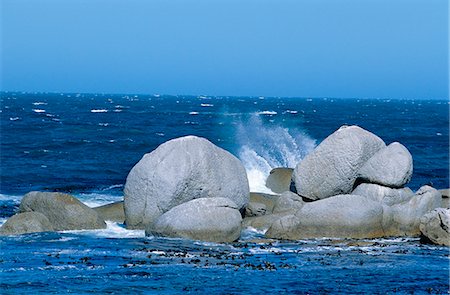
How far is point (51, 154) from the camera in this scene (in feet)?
169

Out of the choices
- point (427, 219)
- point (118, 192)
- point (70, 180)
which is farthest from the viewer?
point (70, 180)

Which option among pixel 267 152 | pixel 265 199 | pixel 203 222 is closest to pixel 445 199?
pixel 265 199

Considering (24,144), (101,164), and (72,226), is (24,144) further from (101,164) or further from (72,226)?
(72,226)

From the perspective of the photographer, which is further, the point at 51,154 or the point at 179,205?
the point at 51,154

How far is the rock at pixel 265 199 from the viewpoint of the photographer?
28938 mm

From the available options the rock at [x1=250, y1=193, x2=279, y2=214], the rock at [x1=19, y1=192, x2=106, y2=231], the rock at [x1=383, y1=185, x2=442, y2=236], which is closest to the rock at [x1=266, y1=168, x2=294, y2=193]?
the rock at [x1=250, y1=193, x2=279, y2=214]

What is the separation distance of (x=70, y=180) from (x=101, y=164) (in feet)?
22.6

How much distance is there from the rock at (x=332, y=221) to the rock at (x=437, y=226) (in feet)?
4.80

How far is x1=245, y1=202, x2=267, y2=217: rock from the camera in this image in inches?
1086

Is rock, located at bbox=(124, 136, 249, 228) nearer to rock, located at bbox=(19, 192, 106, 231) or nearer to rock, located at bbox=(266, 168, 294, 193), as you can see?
rock, located at bbox=(19, 192, 106, 231)

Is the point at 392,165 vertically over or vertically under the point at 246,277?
over

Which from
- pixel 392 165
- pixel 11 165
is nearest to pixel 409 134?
pixel 11 165

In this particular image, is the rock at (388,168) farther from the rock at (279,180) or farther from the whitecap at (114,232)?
the whitecap at (114,232)

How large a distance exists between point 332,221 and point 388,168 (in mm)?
3813
